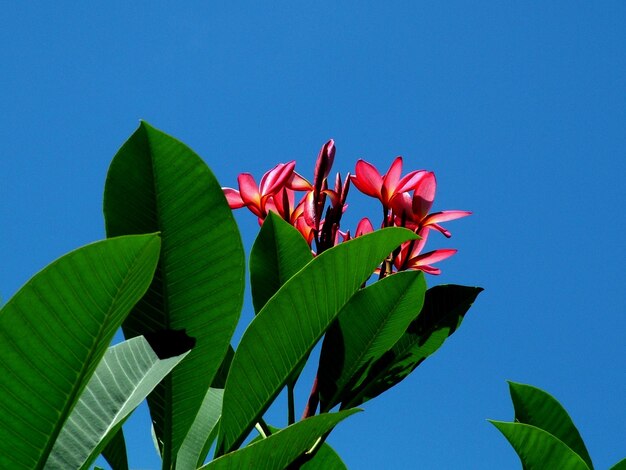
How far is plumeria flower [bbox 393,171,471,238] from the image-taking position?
0.98 m

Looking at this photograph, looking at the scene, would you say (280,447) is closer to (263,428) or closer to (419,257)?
(263,428)

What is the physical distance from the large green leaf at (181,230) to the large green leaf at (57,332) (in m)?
0.13

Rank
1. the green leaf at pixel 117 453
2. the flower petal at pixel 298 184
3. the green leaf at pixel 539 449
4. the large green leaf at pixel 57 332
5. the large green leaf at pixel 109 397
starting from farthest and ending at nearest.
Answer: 1. the flower petal at pixel 298 184
2. the green leaf at pixel 539 449
3. the green leaf at pixel 117 453
4. the large green leaf at pixel 109 397
5. the large green leaf at pixel 57 332

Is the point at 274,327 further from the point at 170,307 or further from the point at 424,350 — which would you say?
the point at 424,350

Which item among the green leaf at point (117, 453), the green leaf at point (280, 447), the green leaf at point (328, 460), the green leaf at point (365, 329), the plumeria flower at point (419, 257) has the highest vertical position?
the plumeria flower at point (419, 257)

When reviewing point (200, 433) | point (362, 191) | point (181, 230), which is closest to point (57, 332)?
point (181, 230)

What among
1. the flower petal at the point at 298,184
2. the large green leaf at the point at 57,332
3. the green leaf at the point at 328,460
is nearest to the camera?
the large green leaf at the point at 57,332

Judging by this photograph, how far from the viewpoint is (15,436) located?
1.73 ft

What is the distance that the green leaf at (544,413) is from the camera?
1039 mm

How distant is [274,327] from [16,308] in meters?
0.26

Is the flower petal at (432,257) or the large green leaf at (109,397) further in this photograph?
the flower petal at (432,257)

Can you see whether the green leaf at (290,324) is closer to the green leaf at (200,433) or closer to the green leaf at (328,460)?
the green leaf at (200,433)

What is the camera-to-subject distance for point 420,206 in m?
0.98

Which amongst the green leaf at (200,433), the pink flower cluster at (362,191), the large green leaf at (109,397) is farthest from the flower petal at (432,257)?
the large green leaf at (109,397)
